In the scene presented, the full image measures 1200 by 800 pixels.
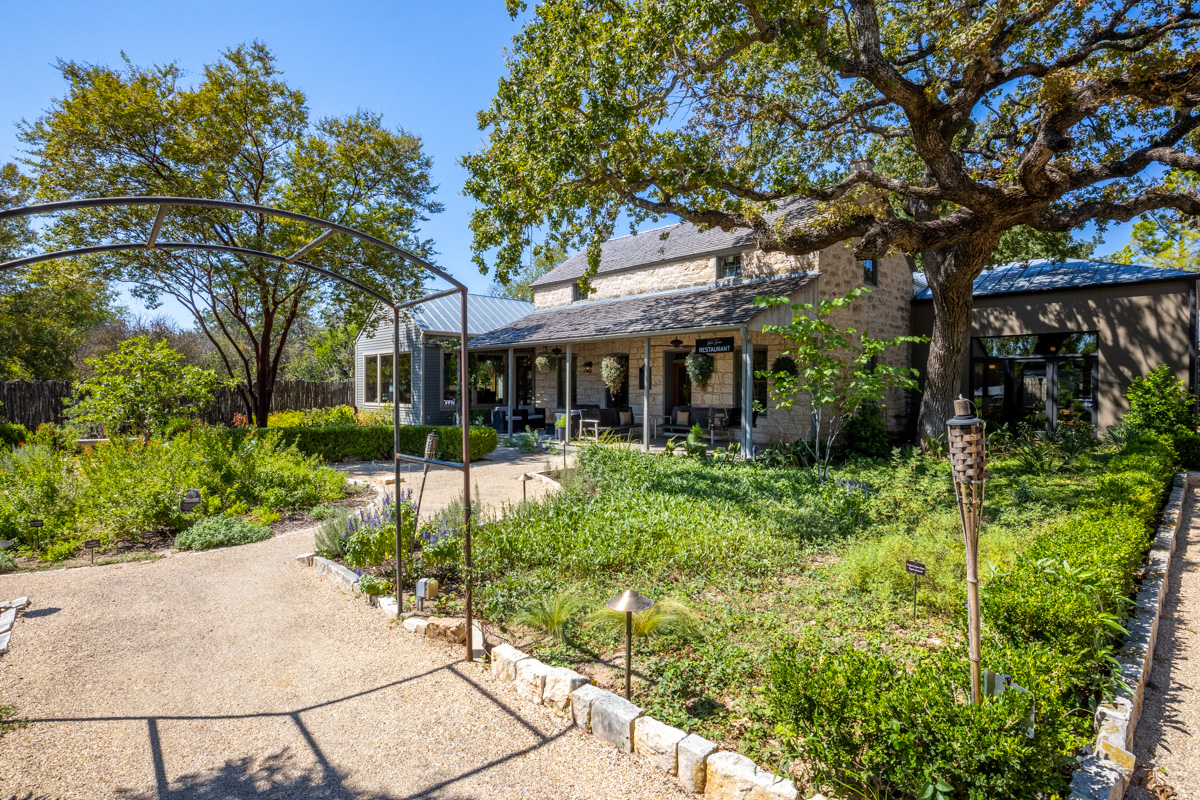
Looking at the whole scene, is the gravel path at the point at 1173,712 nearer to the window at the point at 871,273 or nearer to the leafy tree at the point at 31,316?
the window at the point at 871,273

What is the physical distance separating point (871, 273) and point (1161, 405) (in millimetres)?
6234

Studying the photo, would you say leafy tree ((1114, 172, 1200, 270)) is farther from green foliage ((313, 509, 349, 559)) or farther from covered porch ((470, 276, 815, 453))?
Answer: green foliage ((313, 509, 349, 559))

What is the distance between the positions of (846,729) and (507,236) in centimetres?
1001

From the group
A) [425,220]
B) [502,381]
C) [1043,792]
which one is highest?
[425,220]

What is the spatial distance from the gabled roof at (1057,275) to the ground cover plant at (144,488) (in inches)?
588

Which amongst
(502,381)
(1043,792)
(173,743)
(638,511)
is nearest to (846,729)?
(1043,792)

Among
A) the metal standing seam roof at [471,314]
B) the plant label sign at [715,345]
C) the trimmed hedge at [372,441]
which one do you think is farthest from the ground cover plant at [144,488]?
the metal standing seam roof at [471,314]

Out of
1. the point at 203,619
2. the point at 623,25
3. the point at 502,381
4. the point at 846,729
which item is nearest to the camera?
the point at 846,729

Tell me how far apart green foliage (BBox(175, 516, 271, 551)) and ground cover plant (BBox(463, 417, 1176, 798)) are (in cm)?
315

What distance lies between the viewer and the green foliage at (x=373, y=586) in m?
4.71

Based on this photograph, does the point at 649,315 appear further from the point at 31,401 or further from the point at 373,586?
the point at 31,401

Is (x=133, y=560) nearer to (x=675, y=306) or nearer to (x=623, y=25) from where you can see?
(x=623, y=25)

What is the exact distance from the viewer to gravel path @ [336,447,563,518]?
332 inches

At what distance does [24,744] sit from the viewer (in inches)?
115
